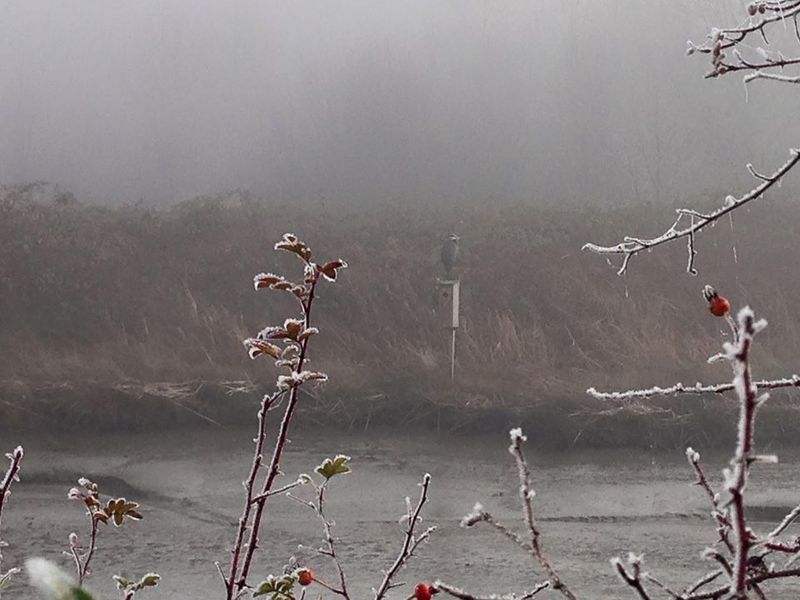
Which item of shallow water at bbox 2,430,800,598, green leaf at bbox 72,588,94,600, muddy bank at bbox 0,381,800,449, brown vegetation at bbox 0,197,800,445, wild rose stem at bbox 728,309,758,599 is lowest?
shallow water at bbox 2,430,800,598

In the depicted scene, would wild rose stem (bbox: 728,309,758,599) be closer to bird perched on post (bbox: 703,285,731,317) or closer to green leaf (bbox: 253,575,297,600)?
bird perched on post (bbox: 703,285,731,317)

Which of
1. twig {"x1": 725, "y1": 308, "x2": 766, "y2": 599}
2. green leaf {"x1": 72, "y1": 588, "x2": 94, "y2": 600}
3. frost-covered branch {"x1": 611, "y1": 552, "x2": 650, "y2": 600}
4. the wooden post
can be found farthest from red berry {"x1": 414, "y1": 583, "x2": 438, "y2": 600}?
the wooden post

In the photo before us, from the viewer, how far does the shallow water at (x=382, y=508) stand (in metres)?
4.72

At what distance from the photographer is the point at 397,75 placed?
15.6 m

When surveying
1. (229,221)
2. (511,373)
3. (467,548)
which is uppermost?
(229,221)

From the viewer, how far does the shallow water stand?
4719 millimetres

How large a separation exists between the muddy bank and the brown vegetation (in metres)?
0.02

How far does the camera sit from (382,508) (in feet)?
18.7

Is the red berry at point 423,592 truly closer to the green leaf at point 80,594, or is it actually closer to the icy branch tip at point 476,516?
the icy branch tip at point 476,516

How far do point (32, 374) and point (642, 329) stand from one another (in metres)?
5.79

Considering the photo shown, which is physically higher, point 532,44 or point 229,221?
point 532,44

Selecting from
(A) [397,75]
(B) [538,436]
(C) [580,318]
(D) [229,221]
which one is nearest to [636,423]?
(B) [538,436]

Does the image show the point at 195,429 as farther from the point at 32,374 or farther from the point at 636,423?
the point at 636,423

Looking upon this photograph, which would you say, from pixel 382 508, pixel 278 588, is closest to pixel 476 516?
pixel 278 588
